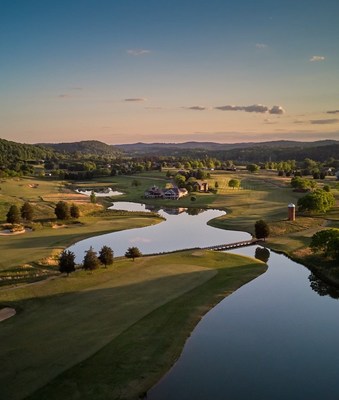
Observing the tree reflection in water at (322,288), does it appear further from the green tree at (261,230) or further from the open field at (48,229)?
the open field at (48,229)

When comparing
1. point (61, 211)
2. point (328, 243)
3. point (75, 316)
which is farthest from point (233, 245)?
point (61, 211)

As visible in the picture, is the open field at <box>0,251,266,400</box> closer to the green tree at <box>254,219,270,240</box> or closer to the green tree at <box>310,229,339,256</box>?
the green tree at <box>310,229,339,256</box>

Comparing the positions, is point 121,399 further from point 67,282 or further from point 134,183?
point 134,183

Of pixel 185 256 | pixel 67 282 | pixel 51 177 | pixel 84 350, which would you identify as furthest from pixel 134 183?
pixel 84 350

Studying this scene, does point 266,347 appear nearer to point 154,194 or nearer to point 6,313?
point 6,313

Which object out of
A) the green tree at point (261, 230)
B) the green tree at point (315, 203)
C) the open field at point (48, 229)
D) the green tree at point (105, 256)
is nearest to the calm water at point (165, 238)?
the open field at point (48, 229)

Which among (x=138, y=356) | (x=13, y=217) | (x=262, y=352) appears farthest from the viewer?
(x=13, y=217)
